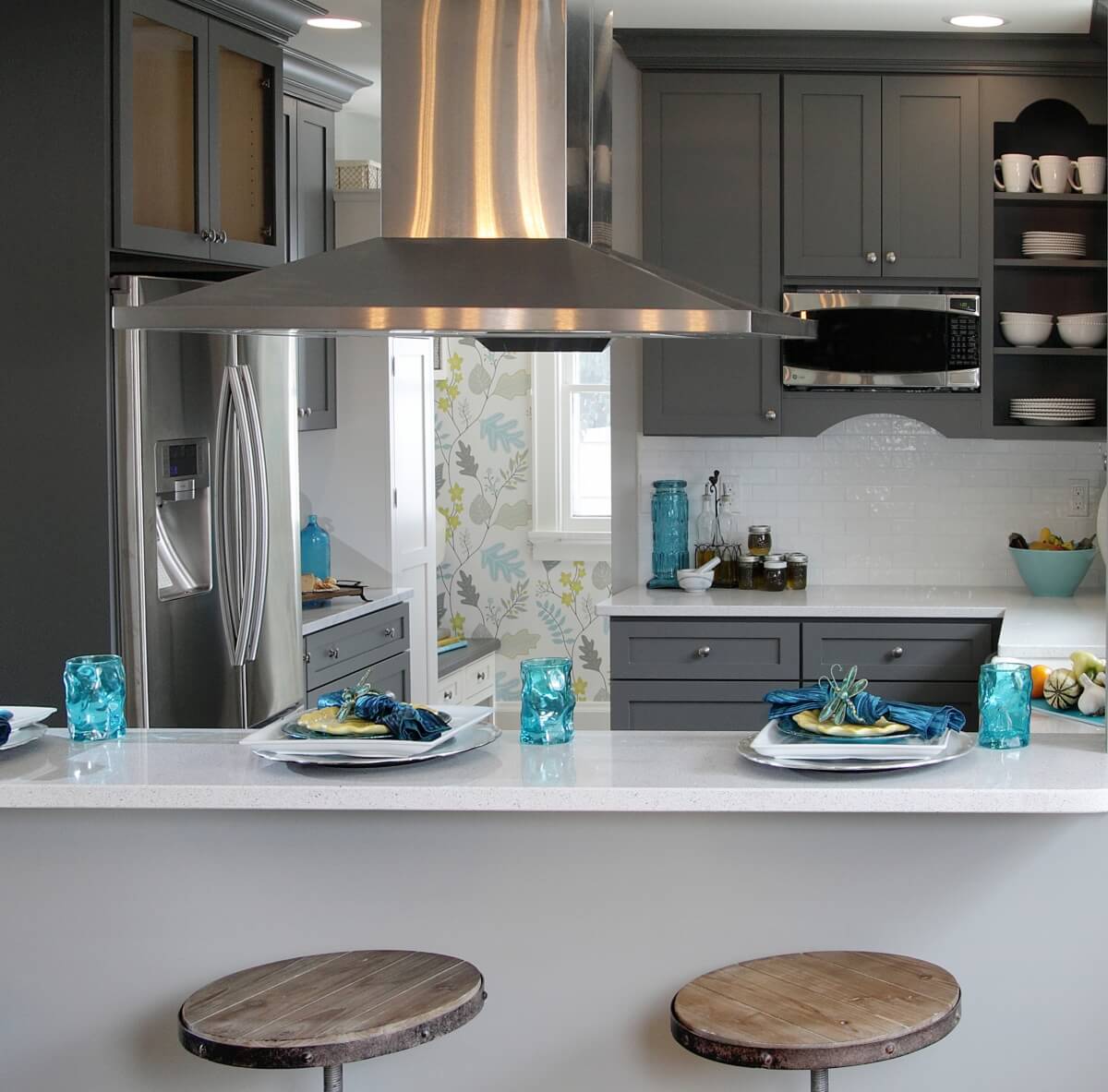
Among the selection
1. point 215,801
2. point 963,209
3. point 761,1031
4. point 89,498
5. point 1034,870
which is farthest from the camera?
point 963,209

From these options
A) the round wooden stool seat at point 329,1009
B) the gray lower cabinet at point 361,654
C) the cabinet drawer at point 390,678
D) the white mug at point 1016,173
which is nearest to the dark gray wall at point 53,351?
the gray lower cabinet at point 361,654

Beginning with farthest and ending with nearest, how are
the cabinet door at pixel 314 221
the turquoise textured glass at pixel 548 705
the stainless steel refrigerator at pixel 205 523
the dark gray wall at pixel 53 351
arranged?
the cabinet door at pixel 314 221
the stainless steel refrigerator at pixel 205 523
the dark gray wall at pixel 53 351
the turquoise textured glass at pixel 548 705

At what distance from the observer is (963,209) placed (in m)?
4.69

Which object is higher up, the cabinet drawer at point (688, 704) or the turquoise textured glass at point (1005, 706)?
the turquoise textured glass at point (1005, 706)

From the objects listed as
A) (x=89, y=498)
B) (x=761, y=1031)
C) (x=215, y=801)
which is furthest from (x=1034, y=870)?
(x=89, y=498)

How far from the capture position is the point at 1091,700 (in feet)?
9.07

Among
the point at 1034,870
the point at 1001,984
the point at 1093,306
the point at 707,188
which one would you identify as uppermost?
the point at 707,188

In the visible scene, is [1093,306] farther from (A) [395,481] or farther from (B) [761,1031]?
(B) [761,1031]

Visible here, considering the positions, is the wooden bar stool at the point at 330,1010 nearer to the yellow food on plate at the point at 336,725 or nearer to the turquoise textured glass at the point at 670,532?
the yellow food on plate at the point at 336,725

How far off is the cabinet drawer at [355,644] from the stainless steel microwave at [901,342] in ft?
5.61

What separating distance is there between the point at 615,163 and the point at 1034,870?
3.17 m

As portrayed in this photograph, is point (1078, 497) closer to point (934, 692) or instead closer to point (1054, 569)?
point (1054, 569)

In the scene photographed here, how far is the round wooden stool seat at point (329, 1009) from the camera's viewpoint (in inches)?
73.1

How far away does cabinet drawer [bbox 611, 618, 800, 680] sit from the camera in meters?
4.44
